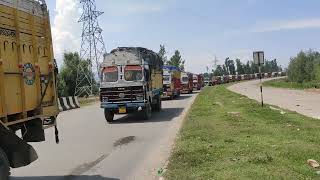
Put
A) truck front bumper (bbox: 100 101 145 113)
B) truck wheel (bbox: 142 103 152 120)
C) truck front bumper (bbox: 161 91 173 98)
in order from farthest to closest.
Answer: truck front bumper (bbox: 161 91 173 98), truck wheel (bbox: 142 103 152 120), truck front bumper (bbox: 100 101 145 113)

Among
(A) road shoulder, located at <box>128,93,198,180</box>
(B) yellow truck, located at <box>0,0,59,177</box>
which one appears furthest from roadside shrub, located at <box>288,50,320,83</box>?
(B) yellow truck, located at <box>0,0,59,177</box>

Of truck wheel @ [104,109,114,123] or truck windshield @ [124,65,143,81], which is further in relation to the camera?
truck windshield @ [124,65,143,81]

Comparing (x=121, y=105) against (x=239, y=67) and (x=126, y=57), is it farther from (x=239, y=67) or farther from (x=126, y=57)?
(x=239, y=67)

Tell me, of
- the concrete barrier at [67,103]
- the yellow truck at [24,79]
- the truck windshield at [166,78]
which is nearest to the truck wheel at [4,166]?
the yellow truck at [24,79]

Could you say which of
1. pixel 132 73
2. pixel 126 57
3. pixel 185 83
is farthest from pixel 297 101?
pixel 185 83

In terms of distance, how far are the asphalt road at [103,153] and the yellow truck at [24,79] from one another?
3.95ft

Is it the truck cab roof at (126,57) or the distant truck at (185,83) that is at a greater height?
the truck cab roof at (126,57)

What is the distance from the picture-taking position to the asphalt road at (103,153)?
11141 mm

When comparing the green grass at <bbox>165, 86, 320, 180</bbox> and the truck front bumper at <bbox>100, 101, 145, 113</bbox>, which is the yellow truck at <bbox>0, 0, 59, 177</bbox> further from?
the truck front bumper at <bbox>100, 101, 145, 113</bbox>

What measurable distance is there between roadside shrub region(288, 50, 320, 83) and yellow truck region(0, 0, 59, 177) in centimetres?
8869

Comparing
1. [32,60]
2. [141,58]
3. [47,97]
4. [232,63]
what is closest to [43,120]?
[47,97]

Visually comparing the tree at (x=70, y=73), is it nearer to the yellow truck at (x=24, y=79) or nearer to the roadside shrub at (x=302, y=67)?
A: the roadside shrub at (x=302, y=67)

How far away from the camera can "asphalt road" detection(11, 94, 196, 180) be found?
11.1 metres

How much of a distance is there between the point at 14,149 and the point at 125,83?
50.9ft
